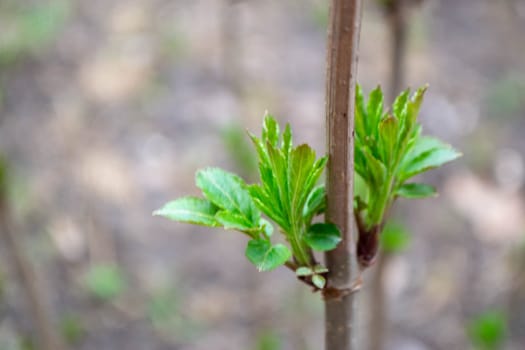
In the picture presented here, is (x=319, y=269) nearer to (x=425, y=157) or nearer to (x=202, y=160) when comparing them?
(x=425, y=157)

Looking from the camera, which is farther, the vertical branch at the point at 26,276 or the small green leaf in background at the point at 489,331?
the small green leaf in background at the point at 489,331

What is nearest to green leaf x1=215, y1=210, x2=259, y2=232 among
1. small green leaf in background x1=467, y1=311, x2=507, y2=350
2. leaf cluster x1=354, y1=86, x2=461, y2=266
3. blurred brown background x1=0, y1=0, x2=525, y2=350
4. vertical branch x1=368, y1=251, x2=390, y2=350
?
leaf cluster x1=354, y1=86, x2=461, y2=266

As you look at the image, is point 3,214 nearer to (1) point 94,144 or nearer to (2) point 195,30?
(1) point 94,144

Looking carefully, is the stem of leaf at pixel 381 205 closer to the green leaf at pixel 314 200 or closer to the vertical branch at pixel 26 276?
the green leaf at pixel 314 200

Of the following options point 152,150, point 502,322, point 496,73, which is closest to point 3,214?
point 502,322

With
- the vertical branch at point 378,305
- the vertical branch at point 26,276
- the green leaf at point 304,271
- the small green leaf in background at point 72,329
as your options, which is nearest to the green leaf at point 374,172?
the green leaf at point 304,271

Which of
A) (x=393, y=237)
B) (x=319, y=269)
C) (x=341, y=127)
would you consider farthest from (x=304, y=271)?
(x=393, y=237)

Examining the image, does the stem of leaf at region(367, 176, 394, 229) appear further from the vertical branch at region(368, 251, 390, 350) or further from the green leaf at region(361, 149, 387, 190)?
the vertical branch at region(368, 251, 390, 350)
